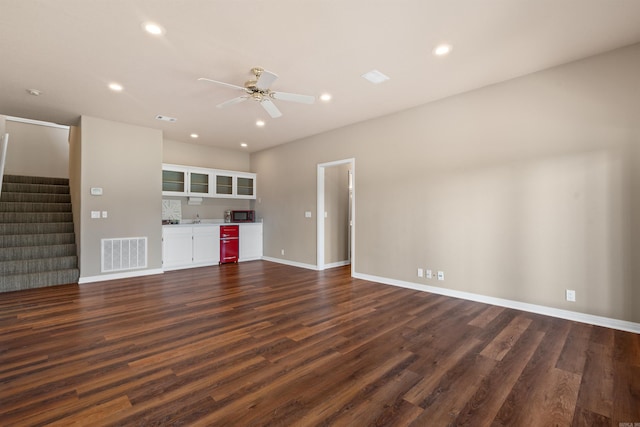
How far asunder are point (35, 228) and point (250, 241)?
3.99 metres

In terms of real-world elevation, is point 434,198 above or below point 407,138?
below

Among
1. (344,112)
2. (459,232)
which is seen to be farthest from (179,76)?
(459,232)

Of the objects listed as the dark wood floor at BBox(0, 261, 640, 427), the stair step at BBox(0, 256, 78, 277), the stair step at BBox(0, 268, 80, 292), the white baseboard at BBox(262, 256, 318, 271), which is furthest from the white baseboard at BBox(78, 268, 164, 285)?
the white baseboard at BBox(262, 256, 318, 271)

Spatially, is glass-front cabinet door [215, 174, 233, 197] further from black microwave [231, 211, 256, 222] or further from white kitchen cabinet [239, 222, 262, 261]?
white kitchen cabinet [239, 222, 262, 261]

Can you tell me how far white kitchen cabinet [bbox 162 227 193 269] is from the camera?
610cm

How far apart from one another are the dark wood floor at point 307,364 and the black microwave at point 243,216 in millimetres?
3547

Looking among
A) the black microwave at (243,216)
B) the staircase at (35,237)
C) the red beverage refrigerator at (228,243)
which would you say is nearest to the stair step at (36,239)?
the staircase at (35,237)

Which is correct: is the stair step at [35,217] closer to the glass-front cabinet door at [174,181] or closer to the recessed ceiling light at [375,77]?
the glass-front cabinet door at [174,181]

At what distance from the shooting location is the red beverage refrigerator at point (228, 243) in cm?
688

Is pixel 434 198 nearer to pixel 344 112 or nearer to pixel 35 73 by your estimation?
pixel 344 112

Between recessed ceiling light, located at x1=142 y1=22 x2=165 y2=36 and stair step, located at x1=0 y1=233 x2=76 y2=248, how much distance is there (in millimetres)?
4632

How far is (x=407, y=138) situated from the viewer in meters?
4.73

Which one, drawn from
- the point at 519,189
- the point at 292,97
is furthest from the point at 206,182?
the point at 519,189

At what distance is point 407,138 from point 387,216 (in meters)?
1.30
